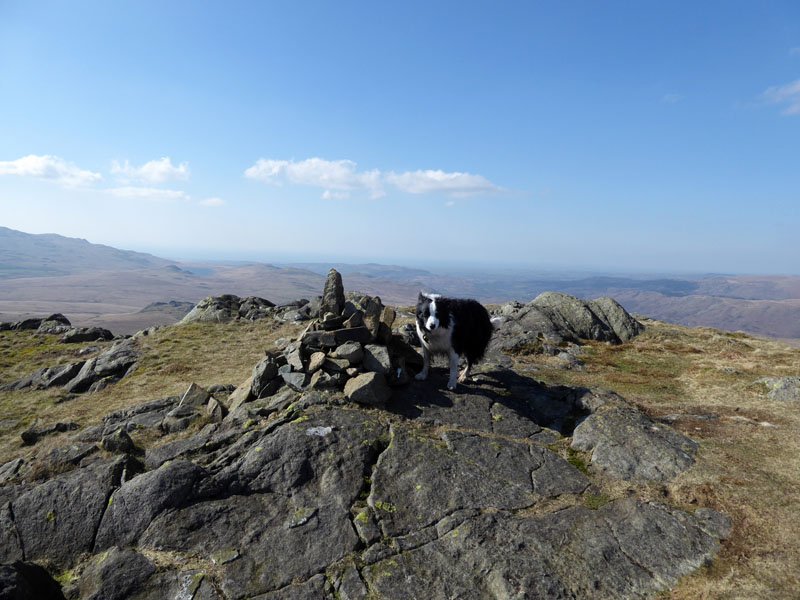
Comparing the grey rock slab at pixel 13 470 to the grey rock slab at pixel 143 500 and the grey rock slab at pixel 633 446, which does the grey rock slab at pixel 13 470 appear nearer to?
the grey rock slab at pixel 143 500

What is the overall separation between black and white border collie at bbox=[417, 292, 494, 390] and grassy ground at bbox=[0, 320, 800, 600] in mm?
4396

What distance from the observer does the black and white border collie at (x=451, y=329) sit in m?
13.0

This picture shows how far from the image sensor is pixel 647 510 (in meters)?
7.79

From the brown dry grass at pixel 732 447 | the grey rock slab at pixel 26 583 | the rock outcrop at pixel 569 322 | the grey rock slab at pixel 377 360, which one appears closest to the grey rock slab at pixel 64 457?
the grey rock slab at pixel 26 583

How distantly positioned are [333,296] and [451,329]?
5.40 m

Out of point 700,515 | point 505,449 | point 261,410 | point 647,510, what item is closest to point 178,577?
point 261,410

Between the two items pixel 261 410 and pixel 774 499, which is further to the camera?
pixel 261 410

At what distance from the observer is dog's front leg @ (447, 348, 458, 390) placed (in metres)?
13.2

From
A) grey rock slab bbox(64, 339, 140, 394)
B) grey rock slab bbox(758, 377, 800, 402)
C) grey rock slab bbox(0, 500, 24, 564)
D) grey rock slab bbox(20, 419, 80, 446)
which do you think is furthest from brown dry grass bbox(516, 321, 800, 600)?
grey rock slab bbox(64, 339, 140, 394)

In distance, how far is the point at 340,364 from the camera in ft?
40.2

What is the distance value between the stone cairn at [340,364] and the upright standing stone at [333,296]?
784 millimetres

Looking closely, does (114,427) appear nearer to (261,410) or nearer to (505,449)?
(261,410)

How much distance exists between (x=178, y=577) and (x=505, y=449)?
7.53 meters

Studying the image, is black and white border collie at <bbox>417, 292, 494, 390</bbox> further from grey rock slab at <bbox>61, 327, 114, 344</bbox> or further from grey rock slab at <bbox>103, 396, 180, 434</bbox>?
grey rock slab at <bbox>61, 327, 114, 344</bbox>
